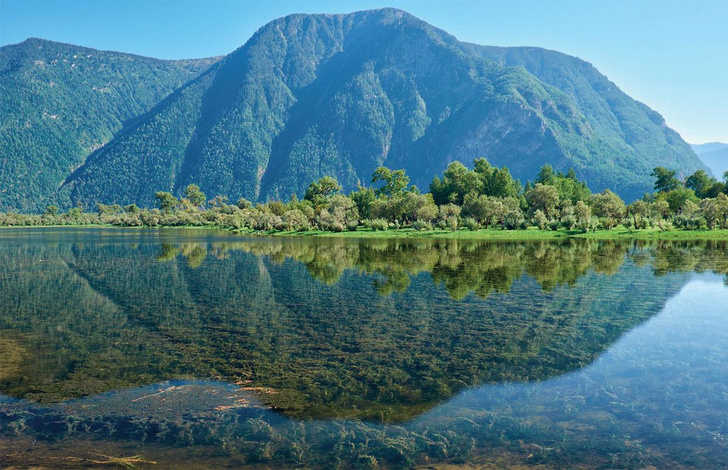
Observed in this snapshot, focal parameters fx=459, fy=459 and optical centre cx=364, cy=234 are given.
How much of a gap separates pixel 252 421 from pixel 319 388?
296 cm

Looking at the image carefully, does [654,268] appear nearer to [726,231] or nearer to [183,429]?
[183,429]

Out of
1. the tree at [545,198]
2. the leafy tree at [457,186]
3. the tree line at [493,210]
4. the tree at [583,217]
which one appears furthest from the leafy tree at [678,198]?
the leafy tree at [457,186]

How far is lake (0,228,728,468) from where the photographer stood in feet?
37.7

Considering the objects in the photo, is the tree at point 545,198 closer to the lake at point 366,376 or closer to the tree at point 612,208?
the tree at point 612,208

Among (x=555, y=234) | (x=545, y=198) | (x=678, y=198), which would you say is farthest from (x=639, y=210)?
(x=555, y=234)

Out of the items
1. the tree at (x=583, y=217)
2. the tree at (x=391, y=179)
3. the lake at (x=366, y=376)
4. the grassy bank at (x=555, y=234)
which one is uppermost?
the tree at (x=391, y=179)

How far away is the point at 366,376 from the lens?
16547 mm

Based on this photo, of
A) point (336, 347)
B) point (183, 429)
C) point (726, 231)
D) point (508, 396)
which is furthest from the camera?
point (726, 231)

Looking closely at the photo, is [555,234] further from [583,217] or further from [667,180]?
[667,180]

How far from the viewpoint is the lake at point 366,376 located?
11477 mm

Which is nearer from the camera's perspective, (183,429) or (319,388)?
(183,429)

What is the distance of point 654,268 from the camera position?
47.6 meters

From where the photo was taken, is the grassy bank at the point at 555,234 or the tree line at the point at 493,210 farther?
the tree line at the point at 493,210

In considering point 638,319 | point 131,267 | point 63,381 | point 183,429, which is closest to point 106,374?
point 63,381
